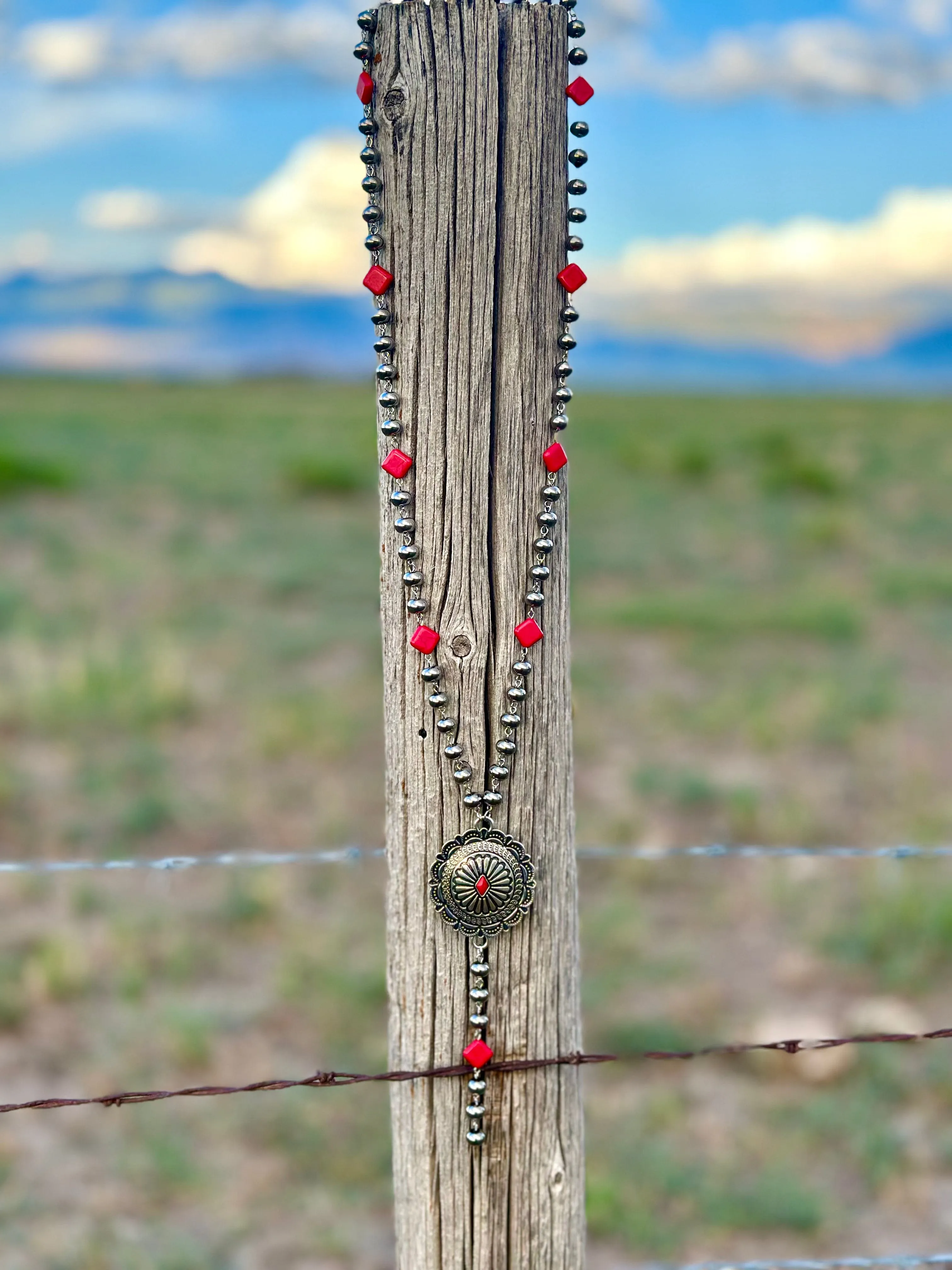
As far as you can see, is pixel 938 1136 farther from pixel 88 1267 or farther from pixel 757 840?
pixel 88 1267

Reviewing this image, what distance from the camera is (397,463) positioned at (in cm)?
176

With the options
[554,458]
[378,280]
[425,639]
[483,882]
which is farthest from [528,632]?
[378,280]

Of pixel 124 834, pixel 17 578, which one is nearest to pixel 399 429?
pixel 124 834

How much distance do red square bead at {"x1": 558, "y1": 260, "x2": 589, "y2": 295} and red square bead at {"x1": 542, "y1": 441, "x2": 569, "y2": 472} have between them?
23 centimetres

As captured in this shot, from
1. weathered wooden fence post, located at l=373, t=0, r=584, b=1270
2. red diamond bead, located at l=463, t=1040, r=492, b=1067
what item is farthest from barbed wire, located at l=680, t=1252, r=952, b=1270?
red diamond bead, located at l=463, t=1040, r=492, b=1067

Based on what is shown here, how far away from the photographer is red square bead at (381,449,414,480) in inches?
69.4

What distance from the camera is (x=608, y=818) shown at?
21.1ft

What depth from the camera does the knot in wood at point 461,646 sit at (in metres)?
1.81

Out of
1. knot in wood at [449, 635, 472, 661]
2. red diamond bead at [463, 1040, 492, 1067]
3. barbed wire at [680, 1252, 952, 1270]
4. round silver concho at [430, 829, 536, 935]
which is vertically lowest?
barbed wire at [680, 1252, 952, 1270]

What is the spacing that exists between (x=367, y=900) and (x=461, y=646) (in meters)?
4.03

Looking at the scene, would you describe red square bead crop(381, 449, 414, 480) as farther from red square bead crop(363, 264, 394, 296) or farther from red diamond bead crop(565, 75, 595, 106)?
red diamond bead crop(565, 75, 595, 106)

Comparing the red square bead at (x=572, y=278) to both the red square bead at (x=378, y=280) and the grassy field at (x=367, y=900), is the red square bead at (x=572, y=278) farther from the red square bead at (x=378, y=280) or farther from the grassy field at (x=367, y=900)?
the grassy field at (x=367, y=900)

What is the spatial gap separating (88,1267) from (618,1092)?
1943 mm

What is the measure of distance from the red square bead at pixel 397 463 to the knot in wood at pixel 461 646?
0.88 ft
